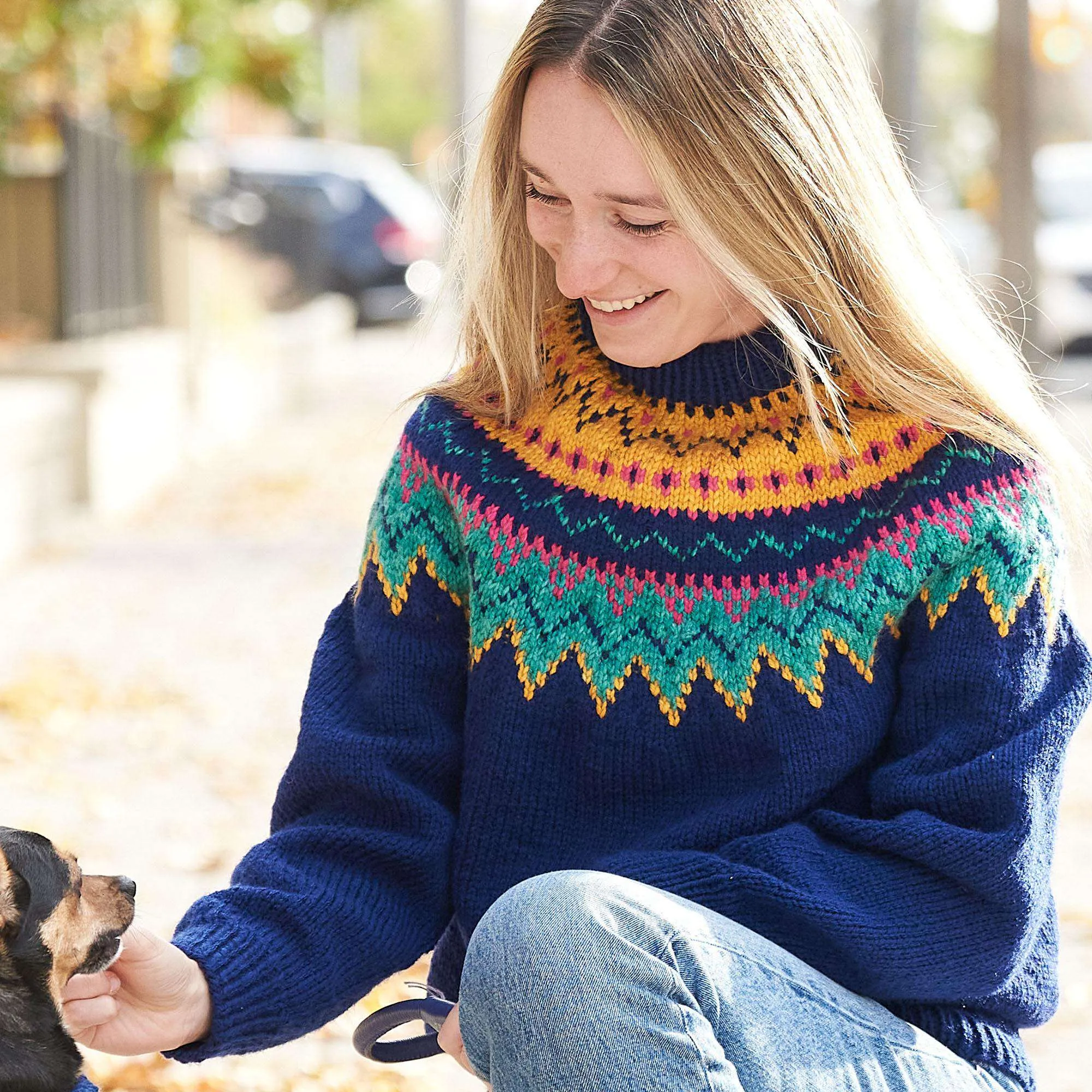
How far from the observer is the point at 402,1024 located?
207cm

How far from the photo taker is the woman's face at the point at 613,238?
2.05m

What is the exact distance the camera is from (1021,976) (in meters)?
2.01

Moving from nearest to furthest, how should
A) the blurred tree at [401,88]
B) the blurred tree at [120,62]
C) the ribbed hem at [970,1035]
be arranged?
the ribbed hem at [970,1035]
the blurred tree at [120,62]
the blurred tree at [401,88]

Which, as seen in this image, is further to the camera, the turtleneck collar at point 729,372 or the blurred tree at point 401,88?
the blurred tree at point 401,88

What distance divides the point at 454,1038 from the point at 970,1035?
24.6 inches

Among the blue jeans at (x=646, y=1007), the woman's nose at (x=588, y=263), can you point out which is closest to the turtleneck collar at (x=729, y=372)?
the woman's nose at (x=588, y=263)

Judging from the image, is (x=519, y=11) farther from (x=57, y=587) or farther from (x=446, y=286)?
(x=57, y=587)

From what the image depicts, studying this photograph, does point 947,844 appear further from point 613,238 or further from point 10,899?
point 10,899

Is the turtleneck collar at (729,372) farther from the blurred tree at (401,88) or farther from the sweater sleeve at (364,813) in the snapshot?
the blurred tree at (401,88)

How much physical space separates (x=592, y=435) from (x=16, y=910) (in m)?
0.92

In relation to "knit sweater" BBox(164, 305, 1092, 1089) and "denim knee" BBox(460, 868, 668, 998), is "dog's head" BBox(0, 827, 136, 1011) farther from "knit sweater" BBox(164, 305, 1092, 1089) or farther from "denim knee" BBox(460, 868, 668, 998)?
"denim knee" BBox(460, 868, 668, 998)

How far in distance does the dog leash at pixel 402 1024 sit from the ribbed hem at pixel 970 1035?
0.56 metres

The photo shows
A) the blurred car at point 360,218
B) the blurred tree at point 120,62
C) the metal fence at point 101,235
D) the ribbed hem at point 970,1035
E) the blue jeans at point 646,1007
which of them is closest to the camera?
the blue jeans at point 646,1007

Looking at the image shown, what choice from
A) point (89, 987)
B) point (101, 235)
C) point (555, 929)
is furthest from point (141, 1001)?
point (101, 235)
